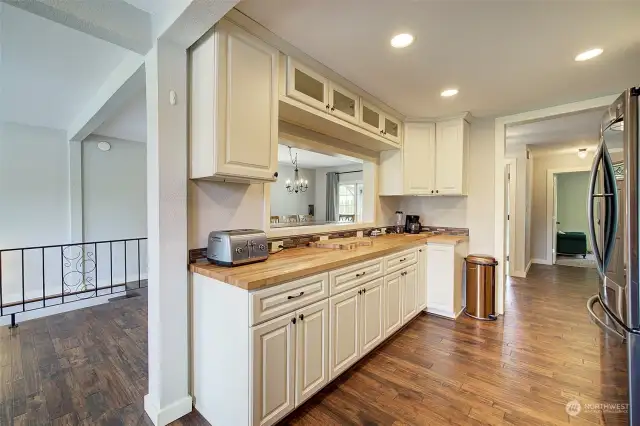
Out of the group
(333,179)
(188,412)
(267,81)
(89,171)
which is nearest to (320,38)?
(267,81)

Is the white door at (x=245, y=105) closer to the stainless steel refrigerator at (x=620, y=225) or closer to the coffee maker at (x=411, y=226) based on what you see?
the stainless steel refrigerator at (x=620, y=225)

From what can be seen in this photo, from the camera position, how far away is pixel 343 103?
2.54 m

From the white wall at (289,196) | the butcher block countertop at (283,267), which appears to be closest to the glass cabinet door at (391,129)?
the butcher block countertop at (283,267)

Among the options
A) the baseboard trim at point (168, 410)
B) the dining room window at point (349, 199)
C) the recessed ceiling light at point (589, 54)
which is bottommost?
the baseboard trim at point (168, 410)

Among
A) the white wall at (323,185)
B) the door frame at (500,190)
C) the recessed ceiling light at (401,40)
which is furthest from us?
the white wall at (323,185)

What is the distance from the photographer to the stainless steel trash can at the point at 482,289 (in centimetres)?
322

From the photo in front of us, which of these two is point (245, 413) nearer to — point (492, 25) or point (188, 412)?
point (188, 412)

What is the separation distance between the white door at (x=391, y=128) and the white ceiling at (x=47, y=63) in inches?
96.5

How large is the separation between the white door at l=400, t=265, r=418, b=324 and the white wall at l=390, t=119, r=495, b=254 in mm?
1138

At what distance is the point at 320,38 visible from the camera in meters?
1.90

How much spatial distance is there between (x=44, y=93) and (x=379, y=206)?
4004 mm

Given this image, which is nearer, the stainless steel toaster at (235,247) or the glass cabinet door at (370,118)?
the stainless steel toaster at (235,247)

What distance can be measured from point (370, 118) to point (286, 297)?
210cm

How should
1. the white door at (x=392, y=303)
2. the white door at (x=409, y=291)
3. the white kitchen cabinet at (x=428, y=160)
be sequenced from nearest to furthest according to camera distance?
1. the white door at (x=392, y=303)
2. the white door at (x=409, y=291)
3. the white kitchen cabinet at (x=428, y=160)
